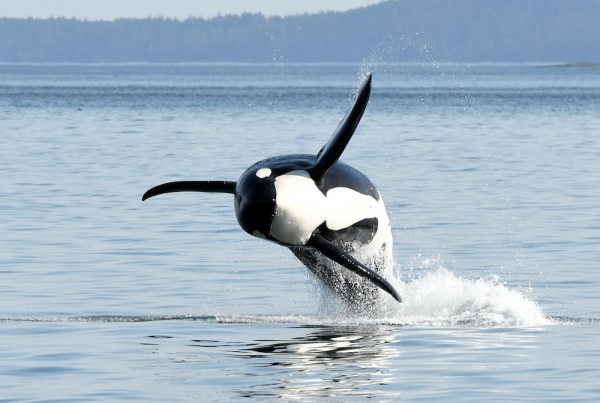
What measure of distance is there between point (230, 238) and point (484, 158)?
21987 mm

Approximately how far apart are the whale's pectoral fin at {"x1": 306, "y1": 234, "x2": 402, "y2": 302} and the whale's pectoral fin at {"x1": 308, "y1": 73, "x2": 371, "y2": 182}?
2.32 ft

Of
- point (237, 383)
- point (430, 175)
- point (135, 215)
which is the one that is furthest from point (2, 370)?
point (430, 175)

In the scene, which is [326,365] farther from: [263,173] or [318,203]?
[263,173]

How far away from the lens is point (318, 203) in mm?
14594

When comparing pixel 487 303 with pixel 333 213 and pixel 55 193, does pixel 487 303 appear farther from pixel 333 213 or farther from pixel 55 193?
pixel 55 193

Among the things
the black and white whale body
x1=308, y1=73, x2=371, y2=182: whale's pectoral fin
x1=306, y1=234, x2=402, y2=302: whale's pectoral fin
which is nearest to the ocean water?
x1=306, y1=234, x2=402, y2=302: whale's pectoral fin

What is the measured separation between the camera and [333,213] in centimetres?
1480

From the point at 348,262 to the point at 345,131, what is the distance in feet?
4.10

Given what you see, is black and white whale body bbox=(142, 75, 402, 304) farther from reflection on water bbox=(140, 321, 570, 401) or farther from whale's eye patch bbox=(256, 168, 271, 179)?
reflection on water bbox=(140, 321, 570, 401)

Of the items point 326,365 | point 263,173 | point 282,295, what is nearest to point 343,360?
point 326,365

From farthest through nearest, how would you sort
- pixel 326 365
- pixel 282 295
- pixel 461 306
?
pixel 282 295 → pixel 461 306 → pixel 326 365

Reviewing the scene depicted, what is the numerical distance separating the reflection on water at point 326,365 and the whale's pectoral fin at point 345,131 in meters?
1.80

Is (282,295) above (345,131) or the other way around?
the other way around

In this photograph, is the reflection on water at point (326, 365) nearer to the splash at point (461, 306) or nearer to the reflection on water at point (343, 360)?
the reflection on water at point (343, 360)
